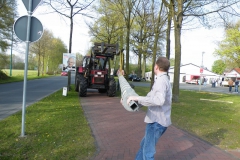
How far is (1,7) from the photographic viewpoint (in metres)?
25.4

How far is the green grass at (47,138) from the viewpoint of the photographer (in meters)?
4.31

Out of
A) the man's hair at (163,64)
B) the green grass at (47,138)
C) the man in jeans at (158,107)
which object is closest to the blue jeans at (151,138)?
the man in jeans at (158,107)

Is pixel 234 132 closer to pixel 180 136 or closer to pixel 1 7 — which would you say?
pixel 180 136

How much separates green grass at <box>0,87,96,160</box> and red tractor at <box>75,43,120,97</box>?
702cm

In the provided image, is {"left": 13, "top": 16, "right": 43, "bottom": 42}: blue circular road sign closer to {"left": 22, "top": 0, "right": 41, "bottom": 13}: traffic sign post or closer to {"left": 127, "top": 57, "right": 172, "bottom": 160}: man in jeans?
{"left": 22, "top": 0, "right": 41, "bottom": 13}: traffic sign post

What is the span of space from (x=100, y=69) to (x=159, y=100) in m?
12.2

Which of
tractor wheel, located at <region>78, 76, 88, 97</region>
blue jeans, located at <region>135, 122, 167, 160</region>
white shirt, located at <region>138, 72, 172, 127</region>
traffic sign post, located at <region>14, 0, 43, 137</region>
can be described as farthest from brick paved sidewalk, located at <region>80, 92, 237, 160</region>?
tractor wheel, located at <region>78, 76, 88, 97</region>

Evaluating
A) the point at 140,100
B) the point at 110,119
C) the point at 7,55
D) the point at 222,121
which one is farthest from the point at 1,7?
the point at 140,100

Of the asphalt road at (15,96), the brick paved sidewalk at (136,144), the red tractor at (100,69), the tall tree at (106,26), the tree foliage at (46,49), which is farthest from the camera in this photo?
the tree foliage at (46,49)

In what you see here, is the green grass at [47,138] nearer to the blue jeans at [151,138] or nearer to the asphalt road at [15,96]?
the blue jeans at [151,138]

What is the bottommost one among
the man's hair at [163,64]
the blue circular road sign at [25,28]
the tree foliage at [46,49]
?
the man's hair at [163,64]

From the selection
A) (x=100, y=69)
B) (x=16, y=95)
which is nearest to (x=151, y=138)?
(x=100, y=69)

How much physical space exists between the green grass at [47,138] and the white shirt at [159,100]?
Result: 181 cm

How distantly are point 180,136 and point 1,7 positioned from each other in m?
25.9
